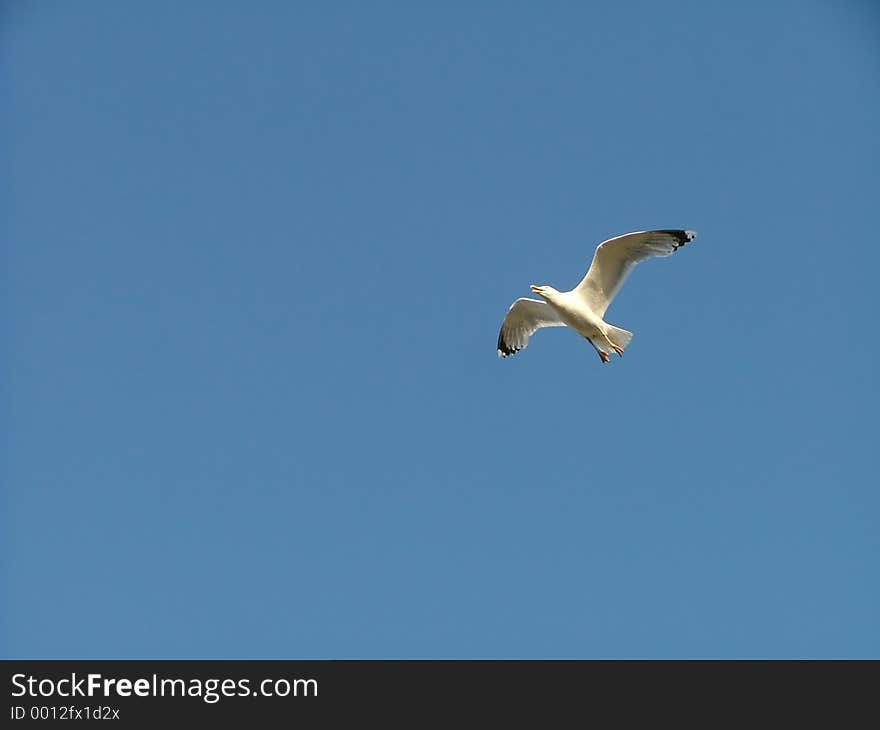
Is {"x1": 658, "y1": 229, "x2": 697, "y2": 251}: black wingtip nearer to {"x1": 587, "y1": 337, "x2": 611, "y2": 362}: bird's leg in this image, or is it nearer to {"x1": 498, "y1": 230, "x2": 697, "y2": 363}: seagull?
{"x1": 498, "y1": 230, "x2": 697, "y2": 363}: seagull

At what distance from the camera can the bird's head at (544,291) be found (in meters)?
9.79

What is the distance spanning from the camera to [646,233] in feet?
30.8

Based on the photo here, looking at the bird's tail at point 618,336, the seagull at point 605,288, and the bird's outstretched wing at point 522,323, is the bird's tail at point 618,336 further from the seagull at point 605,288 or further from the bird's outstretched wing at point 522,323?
the bird's outstretched wing at point 522,323

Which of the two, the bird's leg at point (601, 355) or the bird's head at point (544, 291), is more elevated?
the bird's head at point (544, 291)

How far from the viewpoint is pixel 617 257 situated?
9547 millimetres

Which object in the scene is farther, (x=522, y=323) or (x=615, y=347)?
(x=522, y=323)

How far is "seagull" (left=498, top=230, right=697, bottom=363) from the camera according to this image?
941 centimetres

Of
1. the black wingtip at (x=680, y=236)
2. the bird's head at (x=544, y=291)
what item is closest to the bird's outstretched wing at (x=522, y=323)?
the bird's head at (x=544, y=291)

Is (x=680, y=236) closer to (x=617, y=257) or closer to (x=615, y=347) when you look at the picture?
(x=617, y=257)

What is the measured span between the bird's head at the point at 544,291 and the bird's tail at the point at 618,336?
63 centimetres

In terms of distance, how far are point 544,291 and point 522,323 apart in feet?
3.22

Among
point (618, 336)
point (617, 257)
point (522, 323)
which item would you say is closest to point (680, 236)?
point (617, 257)
